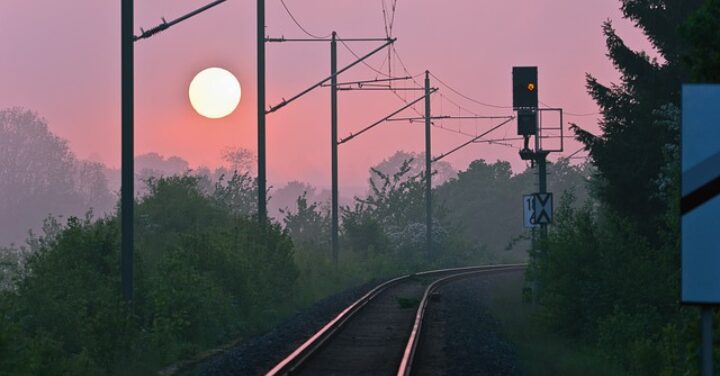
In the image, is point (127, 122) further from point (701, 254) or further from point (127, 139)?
point (701, 254)

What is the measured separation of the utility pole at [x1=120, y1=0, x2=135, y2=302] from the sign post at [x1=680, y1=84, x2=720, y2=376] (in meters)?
17.6

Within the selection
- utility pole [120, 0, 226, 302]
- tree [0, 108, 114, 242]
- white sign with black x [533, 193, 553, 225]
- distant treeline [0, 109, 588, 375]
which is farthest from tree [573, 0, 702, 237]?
tree [0, 108, 114, 242]

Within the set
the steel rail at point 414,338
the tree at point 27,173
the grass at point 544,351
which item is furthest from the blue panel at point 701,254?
the tree at point 27,173

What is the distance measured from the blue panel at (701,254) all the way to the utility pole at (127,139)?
1760cm

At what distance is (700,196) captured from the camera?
211 inches

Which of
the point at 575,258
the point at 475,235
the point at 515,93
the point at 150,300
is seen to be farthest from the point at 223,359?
the point at 475,235

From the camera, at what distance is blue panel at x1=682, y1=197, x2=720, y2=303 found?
527cm

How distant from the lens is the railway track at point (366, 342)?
58.5ft

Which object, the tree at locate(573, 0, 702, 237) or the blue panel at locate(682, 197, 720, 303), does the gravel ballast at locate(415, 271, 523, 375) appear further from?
the blue panel at locate(682, 197, 720, 303)

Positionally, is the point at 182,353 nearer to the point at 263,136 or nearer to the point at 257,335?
the point at 257,335

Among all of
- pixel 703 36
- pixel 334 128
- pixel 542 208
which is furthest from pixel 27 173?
pixel 703 36

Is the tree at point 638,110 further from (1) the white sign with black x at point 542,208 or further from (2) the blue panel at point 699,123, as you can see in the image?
(2) the blue panel at point 699,123

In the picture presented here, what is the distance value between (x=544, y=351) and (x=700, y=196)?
16.7 metres

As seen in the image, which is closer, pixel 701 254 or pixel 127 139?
pixel 701 254
